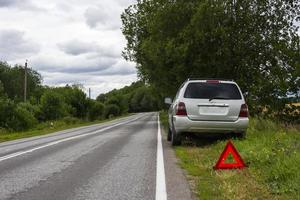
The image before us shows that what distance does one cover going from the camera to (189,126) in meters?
13.2

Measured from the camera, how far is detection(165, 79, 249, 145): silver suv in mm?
13117

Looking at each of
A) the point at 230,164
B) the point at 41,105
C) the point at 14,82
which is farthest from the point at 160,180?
the point at 14,82

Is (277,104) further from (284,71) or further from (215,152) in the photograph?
(215,152)

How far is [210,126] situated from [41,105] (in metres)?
48.7

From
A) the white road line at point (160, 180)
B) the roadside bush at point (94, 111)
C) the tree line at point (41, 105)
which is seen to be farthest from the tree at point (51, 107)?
the white road line at point (160, 180)

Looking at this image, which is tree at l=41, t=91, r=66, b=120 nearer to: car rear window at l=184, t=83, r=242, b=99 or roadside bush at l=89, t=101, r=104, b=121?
roadside bush at l=89, t=101, r=104, b=121

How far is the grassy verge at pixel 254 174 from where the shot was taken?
22.6 feet

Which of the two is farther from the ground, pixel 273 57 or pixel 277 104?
pixel 273 57

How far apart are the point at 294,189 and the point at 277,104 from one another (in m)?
13.5

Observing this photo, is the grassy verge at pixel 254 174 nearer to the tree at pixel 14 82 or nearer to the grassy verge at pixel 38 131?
the grassy verge at pixel 38 131

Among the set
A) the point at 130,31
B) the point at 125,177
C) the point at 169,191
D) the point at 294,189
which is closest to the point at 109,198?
the point at 169,191

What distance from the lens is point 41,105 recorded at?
59656 mm

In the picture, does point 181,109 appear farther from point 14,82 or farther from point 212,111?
point 14,82

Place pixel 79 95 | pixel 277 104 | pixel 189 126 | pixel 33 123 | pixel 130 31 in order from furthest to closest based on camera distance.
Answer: pixel 79 95 < pixel 33 123 < pixel 130 31 < pixel 277 104 < pixel 189 126
